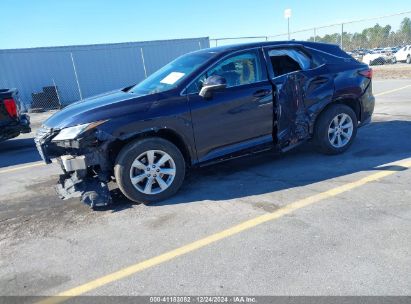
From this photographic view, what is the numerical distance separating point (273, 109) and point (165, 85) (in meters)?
1.51

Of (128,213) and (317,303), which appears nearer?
(317,303)

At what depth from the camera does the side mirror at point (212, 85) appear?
15.5 ft

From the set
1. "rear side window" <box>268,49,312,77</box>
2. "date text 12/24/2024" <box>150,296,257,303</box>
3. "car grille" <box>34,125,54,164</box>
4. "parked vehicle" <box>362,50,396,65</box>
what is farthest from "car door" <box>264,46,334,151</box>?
"parked vehicle" <box>362,50,396,65</box>

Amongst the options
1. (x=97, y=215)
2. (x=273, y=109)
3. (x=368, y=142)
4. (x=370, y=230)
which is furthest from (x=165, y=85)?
(x=368, y=142)

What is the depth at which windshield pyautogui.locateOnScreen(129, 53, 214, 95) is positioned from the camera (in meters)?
5.05

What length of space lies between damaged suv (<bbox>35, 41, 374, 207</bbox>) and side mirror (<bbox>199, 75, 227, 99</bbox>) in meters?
0.01

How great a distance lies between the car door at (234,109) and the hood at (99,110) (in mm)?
632

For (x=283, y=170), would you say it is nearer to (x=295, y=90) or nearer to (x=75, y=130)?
(x=295, y=90)

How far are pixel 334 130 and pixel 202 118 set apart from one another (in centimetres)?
230

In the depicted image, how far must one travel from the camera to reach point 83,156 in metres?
4.46

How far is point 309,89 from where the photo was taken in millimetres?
5672

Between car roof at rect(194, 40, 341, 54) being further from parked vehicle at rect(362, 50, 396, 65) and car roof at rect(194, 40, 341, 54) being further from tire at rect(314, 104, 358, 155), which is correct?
parked vehicle at rect(362, 50, 396, 65)

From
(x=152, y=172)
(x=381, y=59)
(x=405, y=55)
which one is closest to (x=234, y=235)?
(x=152, y=172)

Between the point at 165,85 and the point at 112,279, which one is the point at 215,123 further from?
the point at 112,279
